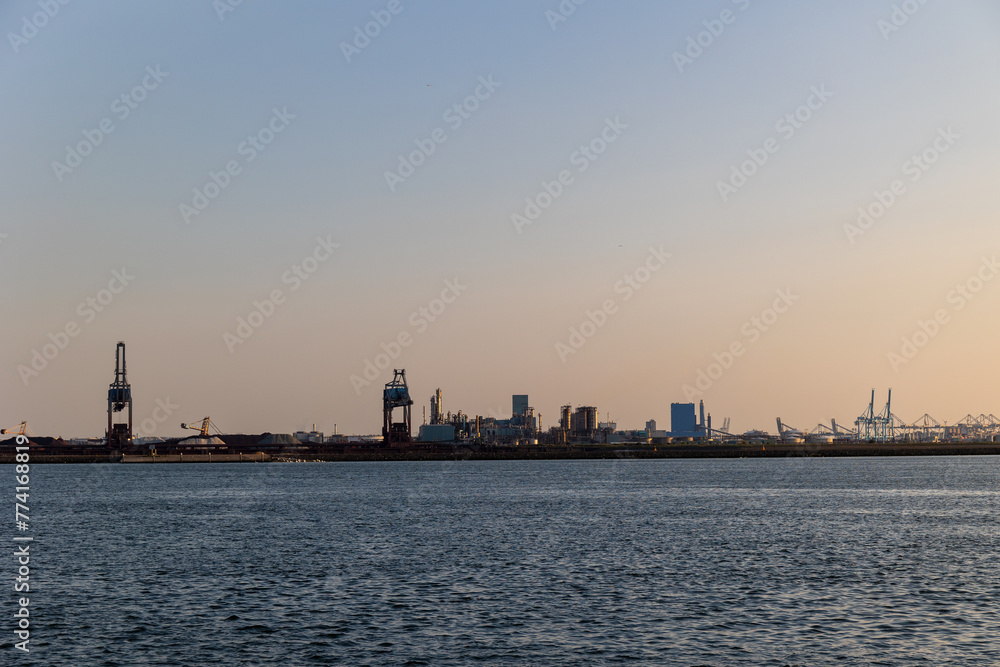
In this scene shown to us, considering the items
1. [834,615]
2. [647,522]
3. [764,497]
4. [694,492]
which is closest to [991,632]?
[834,615]

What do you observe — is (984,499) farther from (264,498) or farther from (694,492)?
(264,498)

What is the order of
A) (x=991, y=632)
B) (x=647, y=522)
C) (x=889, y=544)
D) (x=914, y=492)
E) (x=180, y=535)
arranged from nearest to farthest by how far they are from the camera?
(x=991, y=632) → (x=889, y=544) → (x=180, y=535) → (x=647, y=522) → (x=914, y=492)

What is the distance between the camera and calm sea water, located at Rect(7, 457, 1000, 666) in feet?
95.4

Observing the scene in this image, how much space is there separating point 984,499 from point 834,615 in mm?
75271

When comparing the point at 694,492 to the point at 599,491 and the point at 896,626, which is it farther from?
the point at 896,626

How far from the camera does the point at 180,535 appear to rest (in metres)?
62.6

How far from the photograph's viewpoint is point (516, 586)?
4025 centimetres

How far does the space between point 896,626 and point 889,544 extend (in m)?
25.6

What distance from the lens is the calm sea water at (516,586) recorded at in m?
29.1

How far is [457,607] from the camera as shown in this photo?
35.7 meters

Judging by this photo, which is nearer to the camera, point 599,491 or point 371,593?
point 371,593

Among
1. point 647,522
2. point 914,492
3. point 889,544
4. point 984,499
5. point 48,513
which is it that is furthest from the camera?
point 914,492

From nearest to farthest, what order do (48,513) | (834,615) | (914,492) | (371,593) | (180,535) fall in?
(834,615), (371,593), (180,535), (48,513), (914,492)

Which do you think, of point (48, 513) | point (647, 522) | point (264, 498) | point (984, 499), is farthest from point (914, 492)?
point (48, 513)
